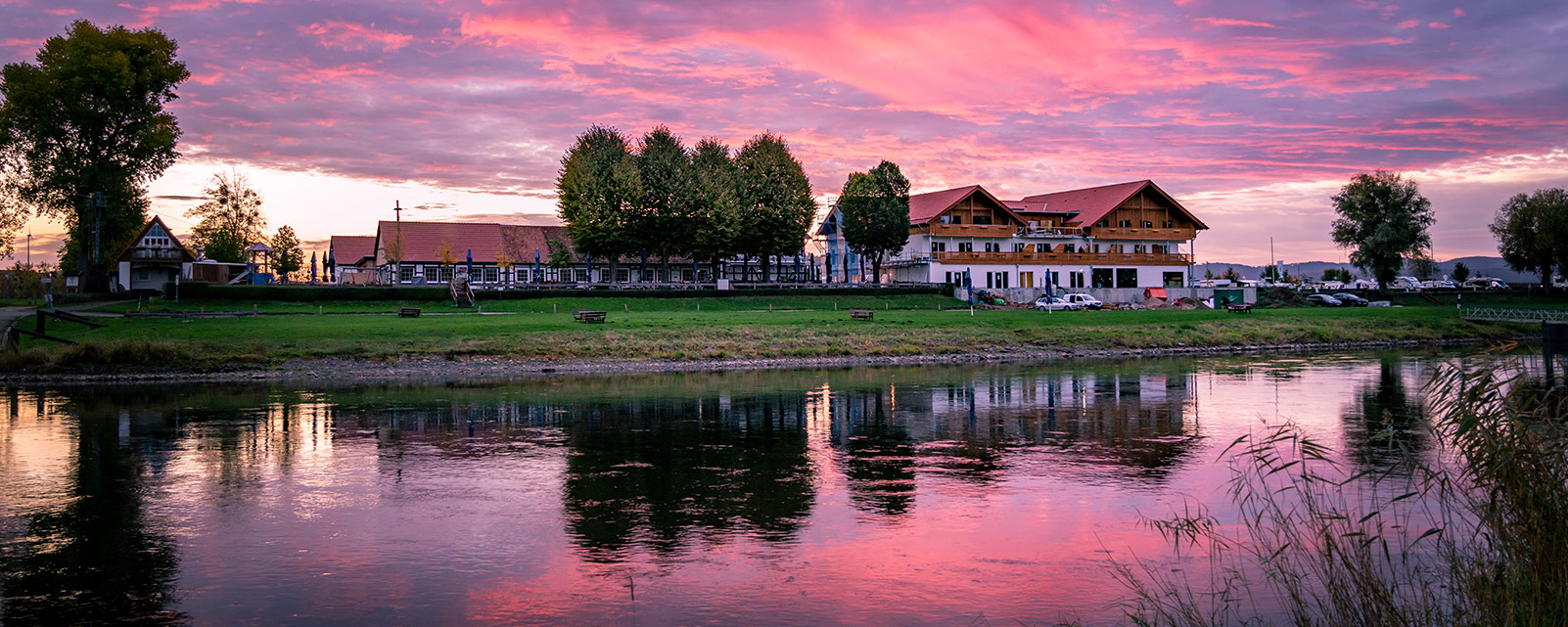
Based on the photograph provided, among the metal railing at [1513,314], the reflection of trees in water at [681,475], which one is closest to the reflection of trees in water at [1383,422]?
the reflection of trees in water at [681,475]

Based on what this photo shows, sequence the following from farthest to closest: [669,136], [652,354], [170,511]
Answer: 1. [669,136]
2. [652,354]
3. [170,511]

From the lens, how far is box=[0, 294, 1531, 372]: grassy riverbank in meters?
43.4

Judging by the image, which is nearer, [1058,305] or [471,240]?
[1058,305]

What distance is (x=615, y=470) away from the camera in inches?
774

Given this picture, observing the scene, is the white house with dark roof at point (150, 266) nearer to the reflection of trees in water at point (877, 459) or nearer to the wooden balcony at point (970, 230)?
the wooden balcony at point (970, 230)

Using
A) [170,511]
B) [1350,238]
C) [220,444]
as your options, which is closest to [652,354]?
[220,444]

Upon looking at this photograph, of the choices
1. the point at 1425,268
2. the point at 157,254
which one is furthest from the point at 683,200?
the point at 1425,268

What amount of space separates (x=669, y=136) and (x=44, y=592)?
83104 mm

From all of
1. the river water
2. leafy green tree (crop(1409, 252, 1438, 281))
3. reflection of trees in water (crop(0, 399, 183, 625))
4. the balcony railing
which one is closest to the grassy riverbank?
the river water

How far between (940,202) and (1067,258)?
1379cm

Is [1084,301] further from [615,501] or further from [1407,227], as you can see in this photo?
[615,501]

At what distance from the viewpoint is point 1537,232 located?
10038 centimetres

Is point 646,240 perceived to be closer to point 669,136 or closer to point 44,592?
point 669,136

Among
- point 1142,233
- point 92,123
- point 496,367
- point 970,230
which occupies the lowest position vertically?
point 496,367
